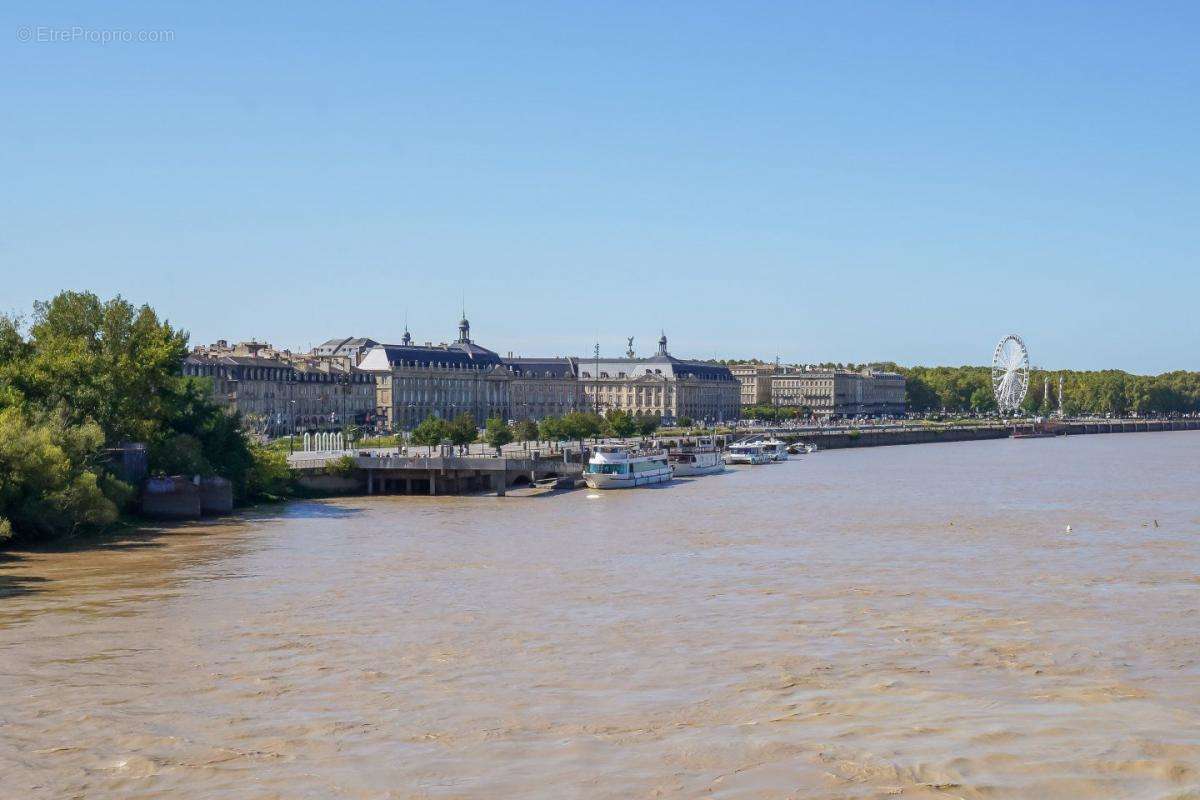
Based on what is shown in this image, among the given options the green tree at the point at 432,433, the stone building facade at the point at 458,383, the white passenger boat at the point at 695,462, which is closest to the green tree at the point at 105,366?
the green tree at the point at 432,433

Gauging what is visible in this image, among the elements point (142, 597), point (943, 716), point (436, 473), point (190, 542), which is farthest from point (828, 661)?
point (436, 473)

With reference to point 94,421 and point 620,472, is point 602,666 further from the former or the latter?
point 620,472

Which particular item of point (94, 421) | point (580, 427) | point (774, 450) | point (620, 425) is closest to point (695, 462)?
point (580, 427)

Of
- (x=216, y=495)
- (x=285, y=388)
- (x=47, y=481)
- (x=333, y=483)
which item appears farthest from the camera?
(x=285, y=388)

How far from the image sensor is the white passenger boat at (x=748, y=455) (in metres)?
115

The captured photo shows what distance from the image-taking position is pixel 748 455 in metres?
116

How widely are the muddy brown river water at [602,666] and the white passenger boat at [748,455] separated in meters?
61.9

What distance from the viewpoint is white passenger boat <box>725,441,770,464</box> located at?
115375 mm

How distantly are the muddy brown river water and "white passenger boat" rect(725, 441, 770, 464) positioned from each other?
61870 mm

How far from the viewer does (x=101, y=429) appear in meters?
55.2

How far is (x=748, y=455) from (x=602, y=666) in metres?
89.0

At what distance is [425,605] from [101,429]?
24.5m

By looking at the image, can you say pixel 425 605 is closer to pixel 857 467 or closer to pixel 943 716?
pixel 943 716

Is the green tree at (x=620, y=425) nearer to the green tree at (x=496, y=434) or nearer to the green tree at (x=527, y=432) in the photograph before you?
the green tree at (x=527, y=432)
